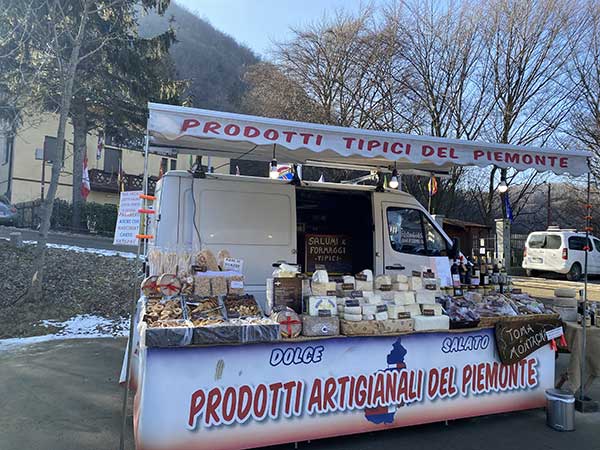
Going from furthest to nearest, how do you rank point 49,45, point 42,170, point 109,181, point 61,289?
point 109,181 < point 42,170 < point 61,289 < point 49,45

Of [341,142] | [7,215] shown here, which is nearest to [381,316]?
[341,142]

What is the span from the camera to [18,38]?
30.2 ft

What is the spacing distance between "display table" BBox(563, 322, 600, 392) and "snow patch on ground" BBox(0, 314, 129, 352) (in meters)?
6.14

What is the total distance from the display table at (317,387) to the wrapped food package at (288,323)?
0.07m

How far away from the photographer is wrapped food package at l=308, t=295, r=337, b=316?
353 cm

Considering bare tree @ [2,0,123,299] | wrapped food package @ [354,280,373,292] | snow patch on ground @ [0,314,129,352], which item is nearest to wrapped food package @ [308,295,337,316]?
wrapped food package @ [354,280,373,292]

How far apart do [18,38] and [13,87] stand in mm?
1553

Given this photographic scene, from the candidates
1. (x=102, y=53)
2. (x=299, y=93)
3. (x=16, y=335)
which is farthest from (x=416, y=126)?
(x=16, y=335)

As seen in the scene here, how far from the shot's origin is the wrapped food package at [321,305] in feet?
11.6

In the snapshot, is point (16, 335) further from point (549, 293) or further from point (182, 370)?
point (549, 293)

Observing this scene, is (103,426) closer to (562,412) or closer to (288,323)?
(288,323)

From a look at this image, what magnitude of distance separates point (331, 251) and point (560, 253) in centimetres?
1299

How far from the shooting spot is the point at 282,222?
5469 millimetres

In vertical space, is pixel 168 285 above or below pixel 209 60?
below
